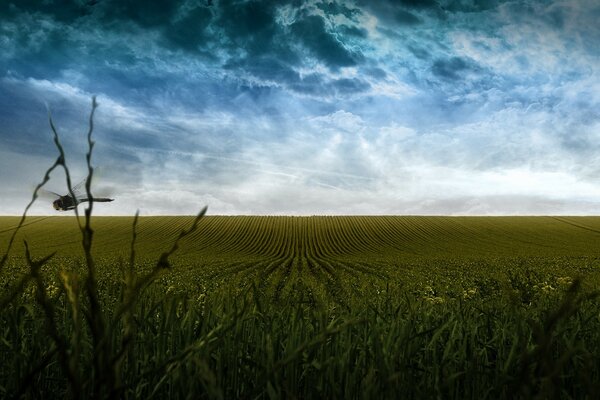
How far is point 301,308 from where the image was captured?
2426 millimetres

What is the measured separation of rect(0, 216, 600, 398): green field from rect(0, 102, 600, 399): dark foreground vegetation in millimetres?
19

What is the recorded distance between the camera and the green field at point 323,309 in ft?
5.33

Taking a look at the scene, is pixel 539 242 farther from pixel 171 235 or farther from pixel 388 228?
pixel 171 235

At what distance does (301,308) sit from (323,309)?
435 mm

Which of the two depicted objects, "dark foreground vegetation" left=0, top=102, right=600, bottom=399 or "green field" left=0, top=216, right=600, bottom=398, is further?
"green field" left=0, top=216, right=600, bottom=398

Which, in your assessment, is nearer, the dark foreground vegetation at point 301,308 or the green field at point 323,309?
the dark foreground vegetation at point 301,308

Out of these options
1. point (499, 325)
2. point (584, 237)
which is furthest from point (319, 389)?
point (584, 237)

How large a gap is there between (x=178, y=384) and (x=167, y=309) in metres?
0.60

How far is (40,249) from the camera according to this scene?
62.2 m

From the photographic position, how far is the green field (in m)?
1.63

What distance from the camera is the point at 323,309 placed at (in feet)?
6.59

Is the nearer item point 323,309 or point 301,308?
point 323,309

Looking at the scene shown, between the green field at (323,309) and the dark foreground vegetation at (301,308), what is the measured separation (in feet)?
0.06

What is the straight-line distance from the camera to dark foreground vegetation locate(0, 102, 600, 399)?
1.27 metres
